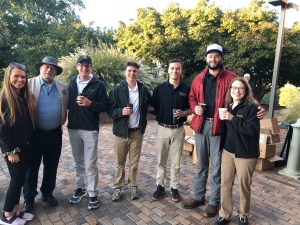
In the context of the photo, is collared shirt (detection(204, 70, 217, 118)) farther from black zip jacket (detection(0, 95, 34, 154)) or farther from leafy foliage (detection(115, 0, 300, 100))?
leafy foliage (detection(115, 0, 300, 100))

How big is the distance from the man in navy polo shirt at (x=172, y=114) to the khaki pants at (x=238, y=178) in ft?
2.44

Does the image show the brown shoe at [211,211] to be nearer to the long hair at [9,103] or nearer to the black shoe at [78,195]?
Answer: the black shoe at [78,195]

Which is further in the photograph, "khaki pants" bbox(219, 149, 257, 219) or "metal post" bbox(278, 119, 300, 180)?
"metal post" bbox(278, 119, 300, 180)

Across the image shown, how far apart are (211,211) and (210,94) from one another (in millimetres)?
1558

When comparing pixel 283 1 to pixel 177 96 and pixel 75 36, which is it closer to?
pixel 177 96

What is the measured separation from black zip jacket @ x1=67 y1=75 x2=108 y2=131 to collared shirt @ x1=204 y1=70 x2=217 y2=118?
1395mm

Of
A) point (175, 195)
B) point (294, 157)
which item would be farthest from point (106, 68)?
point (294, 157)

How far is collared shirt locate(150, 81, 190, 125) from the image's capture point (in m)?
3.41

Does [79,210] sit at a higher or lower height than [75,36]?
lower

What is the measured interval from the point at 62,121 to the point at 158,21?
12.7 meters

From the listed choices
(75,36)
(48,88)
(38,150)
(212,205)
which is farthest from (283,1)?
(75,36)

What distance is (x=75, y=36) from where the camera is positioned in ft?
52.4

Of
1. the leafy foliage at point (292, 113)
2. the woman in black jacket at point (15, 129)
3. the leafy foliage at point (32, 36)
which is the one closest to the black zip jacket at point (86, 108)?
the woman in black jacket at point (15, 129)

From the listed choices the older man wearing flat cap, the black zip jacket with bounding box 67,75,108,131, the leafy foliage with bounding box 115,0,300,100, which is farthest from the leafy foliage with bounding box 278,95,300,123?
the older man wearing flat cap
